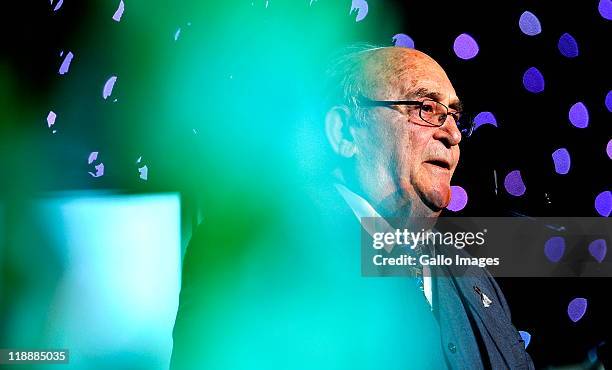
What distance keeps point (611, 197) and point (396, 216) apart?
119cm

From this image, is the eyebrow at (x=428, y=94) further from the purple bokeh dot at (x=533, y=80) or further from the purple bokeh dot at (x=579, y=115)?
the purple bokeh dot at (x=579, y=115)

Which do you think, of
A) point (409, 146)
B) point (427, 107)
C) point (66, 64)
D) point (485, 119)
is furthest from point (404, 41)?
point (66, 64)

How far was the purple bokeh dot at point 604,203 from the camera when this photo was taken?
2.44 m

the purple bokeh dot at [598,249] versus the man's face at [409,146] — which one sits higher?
the man's face at [409,146]

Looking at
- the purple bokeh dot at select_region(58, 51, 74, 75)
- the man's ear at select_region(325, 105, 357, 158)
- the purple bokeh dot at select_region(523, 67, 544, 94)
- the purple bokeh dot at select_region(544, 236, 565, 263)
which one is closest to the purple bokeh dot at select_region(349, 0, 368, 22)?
the man's ear at select_region(325, 105, 357, 158)

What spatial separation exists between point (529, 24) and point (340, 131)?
1.05 metres

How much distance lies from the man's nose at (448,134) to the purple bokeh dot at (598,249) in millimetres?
1012

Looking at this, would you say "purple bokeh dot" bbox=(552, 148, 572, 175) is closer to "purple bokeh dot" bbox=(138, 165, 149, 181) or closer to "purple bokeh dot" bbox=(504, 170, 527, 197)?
"purple bokeh dot" bbox=(504, 170, 527, 197)

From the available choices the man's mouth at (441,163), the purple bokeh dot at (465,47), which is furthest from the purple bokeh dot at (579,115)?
the man's mouth at (441,163)

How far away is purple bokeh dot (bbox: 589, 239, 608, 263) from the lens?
2.45 metres

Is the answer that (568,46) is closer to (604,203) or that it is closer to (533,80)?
(533,80)

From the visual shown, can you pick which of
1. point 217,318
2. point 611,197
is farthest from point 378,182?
point 611,197

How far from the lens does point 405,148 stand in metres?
1.84

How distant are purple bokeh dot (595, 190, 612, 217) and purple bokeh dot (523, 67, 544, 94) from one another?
0.53 metres
